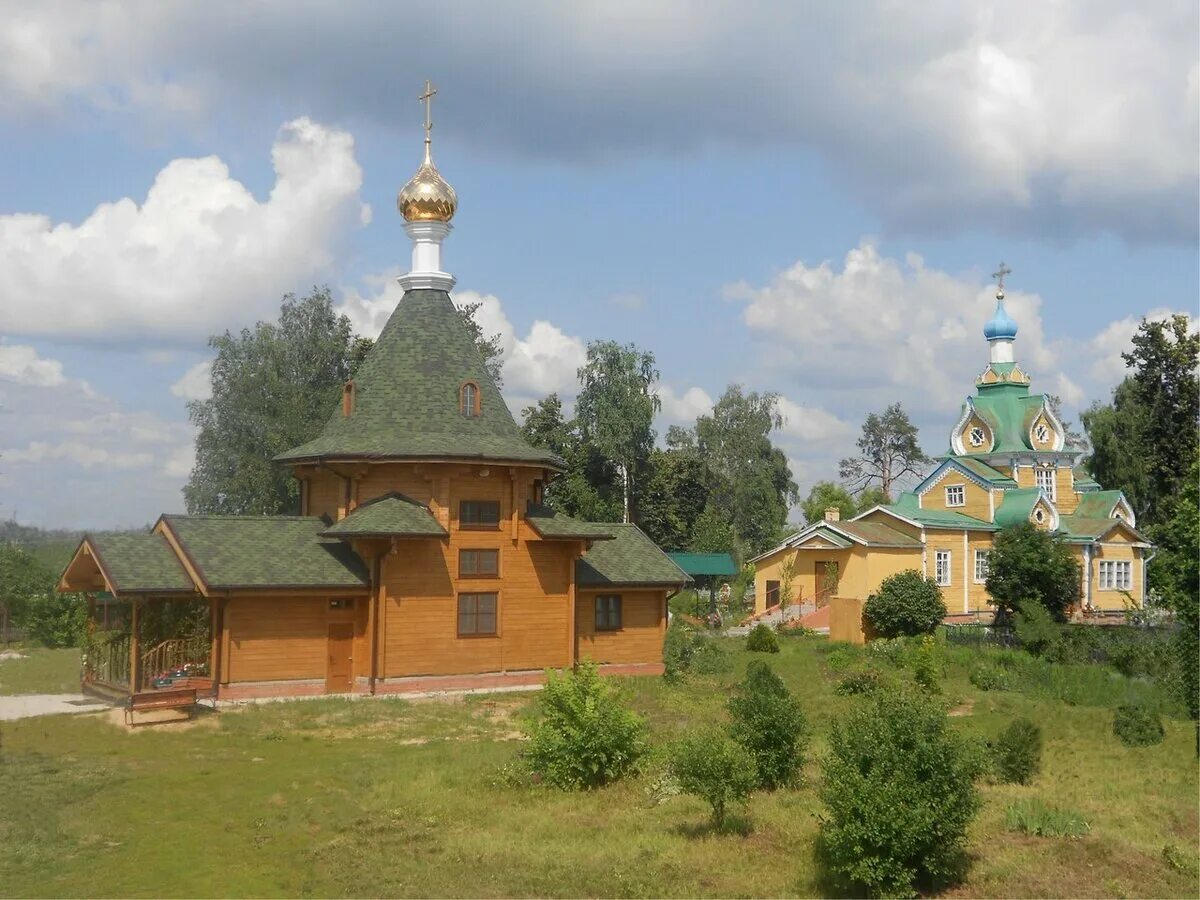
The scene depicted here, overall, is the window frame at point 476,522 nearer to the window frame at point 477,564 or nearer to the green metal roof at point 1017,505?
the window frame at point 477,564

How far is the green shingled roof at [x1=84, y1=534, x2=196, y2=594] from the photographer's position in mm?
22156

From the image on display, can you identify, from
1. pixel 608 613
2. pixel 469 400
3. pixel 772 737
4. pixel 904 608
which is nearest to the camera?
pixel 772 737

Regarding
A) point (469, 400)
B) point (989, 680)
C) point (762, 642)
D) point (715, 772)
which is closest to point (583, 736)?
point (715, 772)

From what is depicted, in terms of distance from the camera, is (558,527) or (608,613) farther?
(608,613)

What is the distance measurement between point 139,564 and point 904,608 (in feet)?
73.1

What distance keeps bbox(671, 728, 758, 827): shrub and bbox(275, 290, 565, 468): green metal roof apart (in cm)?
1255

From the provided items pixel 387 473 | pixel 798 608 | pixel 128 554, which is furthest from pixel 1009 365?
pixel 128 554

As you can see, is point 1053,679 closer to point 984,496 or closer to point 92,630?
point 984,496

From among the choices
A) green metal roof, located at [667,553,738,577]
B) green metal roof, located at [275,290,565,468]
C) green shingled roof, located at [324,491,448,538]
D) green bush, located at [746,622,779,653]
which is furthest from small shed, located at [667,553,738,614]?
green shingled roof, located at [324,491,448,538]

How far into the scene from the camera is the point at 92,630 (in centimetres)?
2552

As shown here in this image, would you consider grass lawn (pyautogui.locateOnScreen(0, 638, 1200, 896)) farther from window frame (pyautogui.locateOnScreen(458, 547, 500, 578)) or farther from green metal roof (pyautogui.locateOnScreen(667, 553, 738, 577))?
green metal roof (pyautogui.locateOnScreen(667, 553, 738, 577))

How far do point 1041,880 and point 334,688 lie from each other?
641 inches

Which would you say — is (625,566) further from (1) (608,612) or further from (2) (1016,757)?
(2) (1016,757)

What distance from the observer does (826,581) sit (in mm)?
40500
